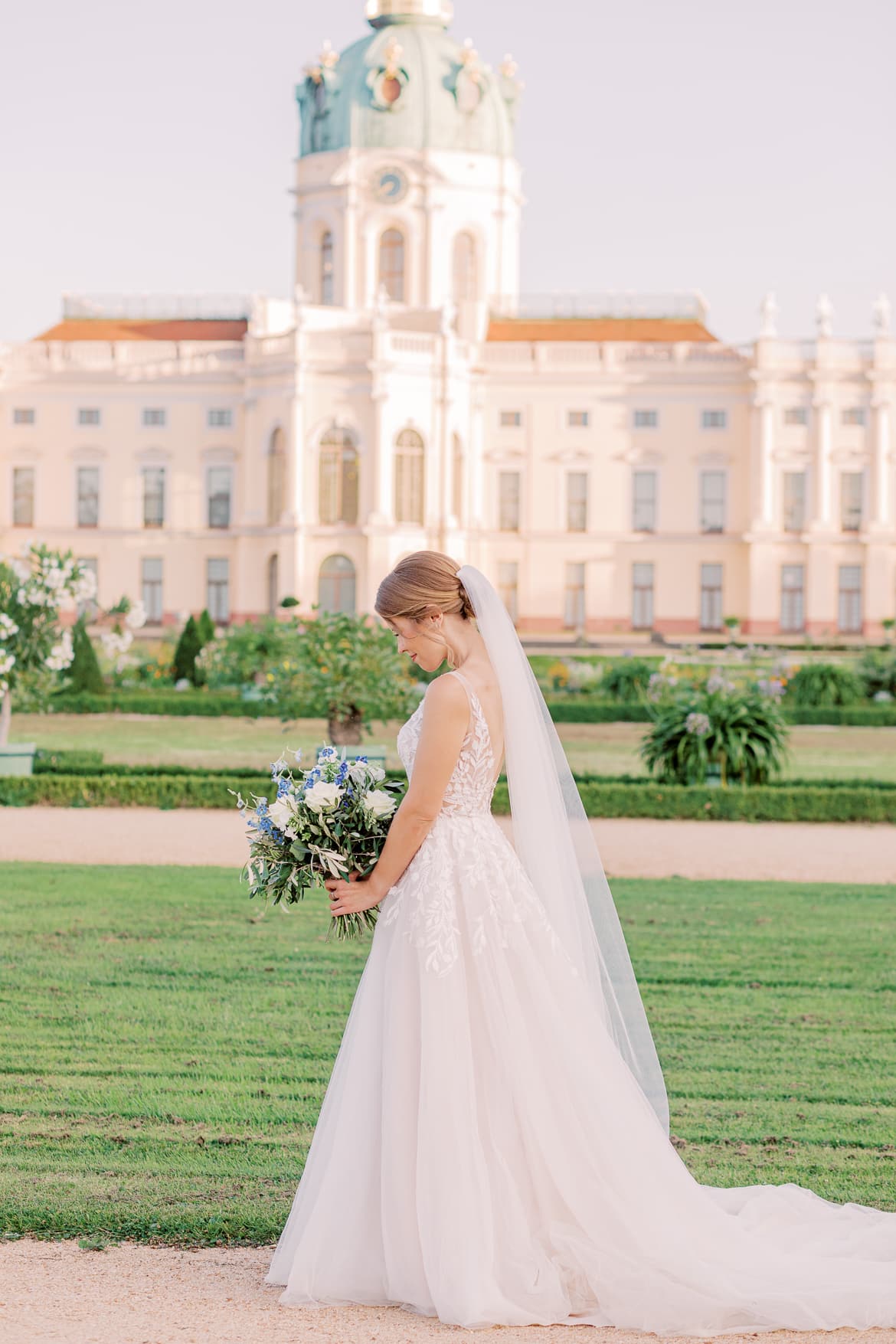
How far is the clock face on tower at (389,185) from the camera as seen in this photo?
47.4 m

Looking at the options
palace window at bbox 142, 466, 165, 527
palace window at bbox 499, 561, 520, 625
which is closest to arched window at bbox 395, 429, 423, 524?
palace window at bbox 499, 561, 520, 625

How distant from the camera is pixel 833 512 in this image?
45.1m

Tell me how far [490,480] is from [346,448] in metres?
4.82

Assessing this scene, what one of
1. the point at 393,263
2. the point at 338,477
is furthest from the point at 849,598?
the point at 393,263

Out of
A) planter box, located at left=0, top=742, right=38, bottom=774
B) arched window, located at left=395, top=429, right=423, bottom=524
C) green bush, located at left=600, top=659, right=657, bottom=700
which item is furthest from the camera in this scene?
arched window, located at left=395, top=429, right=423, bottom=524

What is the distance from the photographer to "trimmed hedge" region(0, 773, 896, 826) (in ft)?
41.5

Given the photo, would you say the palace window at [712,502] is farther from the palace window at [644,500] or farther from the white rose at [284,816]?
the white rose at [284,816]

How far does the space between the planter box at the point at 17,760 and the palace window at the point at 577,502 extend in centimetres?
3287

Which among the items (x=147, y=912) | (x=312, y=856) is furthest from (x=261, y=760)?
(x=312, y=856)

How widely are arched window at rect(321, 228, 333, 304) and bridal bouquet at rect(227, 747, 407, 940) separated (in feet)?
150

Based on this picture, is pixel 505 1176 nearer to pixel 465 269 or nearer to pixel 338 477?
pixel 338 477

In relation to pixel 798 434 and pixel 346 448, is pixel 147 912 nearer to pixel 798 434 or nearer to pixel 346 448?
pixel 346 448

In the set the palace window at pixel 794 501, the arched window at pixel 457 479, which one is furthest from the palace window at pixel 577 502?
the palace window at pixel 794 501

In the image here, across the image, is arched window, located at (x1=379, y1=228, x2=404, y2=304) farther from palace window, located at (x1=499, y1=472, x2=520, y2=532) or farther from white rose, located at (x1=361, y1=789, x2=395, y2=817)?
white rose, located at (x1=361, y1=789, x2=395, y2=817)
